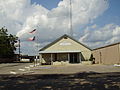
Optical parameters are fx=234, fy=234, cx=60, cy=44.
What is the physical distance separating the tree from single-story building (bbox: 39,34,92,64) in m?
26.5

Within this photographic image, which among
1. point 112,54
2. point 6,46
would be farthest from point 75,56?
point 6,46

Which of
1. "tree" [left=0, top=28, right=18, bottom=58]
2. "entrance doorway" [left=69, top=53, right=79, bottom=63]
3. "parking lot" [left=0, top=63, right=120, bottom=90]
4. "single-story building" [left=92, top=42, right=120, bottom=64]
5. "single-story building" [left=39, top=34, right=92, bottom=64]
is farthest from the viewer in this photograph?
"tree" [left=0, top=28, right=18, bottom=58]

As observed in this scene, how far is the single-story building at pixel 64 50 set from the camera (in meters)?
43.5

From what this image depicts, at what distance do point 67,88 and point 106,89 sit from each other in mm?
1830

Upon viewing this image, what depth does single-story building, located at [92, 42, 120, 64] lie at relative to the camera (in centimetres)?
3498

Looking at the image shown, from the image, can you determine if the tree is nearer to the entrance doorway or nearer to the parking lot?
the entrance doorway

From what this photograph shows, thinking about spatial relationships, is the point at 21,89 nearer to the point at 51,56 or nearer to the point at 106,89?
the point at 106,89

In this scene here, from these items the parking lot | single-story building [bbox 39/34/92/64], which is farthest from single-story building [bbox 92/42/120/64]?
the parking lot

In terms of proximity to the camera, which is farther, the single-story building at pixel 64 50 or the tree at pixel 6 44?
the tree at pixel 6 44

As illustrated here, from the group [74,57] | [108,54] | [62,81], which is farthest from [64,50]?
[62,81]

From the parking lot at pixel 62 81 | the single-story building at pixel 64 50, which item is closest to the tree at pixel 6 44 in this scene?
the single-story building at pixel 64 50

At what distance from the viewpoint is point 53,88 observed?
11234 millimetres

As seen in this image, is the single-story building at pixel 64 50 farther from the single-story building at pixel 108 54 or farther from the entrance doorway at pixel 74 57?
the single-story building at pixel 108 54

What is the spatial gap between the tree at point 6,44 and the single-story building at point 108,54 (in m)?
30.4
